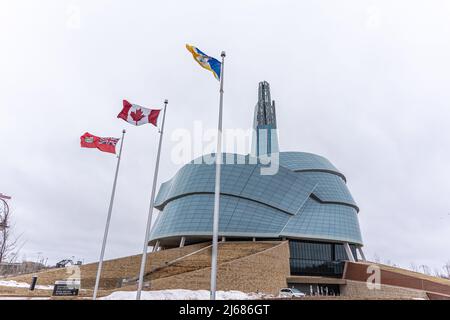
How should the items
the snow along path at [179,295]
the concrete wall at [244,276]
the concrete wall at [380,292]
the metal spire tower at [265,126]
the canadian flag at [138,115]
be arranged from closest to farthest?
the canadian flag at [138,115]
the snow along path at [179,295]
the concrete wall at [244,276]
the concrete wall at [380,292]
the metal spire tower at [265,126]

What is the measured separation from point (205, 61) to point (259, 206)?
40.0 metres

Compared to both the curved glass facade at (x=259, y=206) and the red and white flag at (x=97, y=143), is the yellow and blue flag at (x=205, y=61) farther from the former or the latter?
the curved glass facade at (x=259, y=206)

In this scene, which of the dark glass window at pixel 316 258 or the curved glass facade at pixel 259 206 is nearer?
the dark glass window at pixel 316 258

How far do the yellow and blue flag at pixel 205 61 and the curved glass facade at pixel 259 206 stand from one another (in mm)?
36878

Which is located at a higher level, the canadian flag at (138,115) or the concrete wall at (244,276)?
the canadian flag at (138,115)

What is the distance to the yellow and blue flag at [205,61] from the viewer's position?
1409 centimetres

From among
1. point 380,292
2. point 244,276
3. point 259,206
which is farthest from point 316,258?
point 244,276

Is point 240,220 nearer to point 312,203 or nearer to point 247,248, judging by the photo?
point 247,248

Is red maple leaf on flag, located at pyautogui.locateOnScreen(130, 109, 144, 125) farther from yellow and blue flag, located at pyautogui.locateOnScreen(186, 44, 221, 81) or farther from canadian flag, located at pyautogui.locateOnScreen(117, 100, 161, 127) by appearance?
Result: yellow and blue flag, located at pyautogui.locateOnScreen(186, 44, 221, 81)

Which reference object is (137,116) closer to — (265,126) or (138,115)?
(138,115)

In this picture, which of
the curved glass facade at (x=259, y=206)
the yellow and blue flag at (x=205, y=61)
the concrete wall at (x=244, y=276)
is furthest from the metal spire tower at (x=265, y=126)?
the yellow and blue flag at (x=205, y=61)

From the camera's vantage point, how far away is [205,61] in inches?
564

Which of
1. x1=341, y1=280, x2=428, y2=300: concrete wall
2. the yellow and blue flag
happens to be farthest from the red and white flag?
x1=341, y1=280, x2=428, y2=300: concrete wall

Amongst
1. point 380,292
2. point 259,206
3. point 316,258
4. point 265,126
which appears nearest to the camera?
Result: point 380,292
